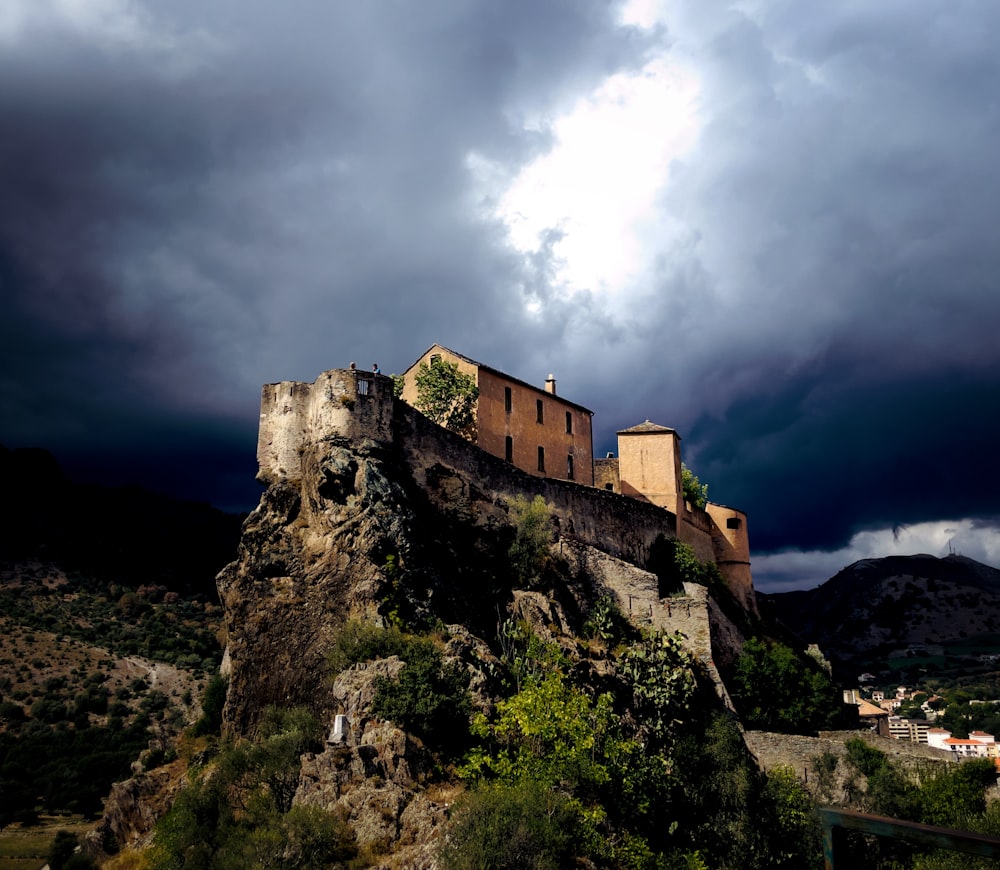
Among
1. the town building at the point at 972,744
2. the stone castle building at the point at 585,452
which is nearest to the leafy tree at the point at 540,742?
the stone castle building at the point at 585,452

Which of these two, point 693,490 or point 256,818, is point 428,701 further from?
point 693,490

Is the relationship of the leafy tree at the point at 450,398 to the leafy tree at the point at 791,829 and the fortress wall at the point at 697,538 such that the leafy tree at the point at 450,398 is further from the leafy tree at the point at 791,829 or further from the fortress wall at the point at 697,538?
the leafy tree at the point at 791,829

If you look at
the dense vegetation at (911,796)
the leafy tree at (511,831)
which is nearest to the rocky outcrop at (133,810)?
the leafy tree at (511,831)

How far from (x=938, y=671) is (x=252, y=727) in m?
151

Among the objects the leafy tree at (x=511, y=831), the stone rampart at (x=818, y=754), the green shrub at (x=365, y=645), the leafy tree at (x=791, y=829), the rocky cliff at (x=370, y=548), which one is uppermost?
the rocky cliff at (x=370, y=548)

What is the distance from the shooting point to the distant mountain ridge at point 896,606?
553 ft

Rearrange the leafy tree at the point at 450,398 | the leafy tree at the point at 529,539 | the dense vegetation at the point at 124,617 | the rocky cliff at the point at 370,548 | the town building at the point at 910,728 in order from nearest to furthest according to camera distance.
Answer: the rocky cliff at the point at 370,548, the leafy tree at the point at 529,539, the leafy tree at the point at 450,398, the dense vegetation at the point at 124,617, the town building at the point at 910,728

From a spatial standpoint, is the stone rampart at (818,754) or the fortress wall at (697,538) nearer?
the stone rampart at (818,754)

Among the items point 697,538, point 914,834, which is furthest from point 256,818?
point 697,538

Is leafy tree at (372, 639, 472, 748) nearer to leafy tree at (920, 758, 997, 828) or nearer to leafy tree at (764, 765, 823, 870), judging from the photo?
leafy tree at (764, 765, 823, 870)

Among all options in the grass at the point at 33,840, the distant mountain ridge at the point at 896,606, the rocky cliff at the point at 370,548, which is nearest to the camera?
the rocky cliff at the point at 370,548

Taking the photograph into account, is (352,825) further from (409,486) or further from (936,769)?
(936,769)

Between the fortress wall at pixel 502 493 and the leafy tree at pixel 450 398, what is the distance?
5.31 m

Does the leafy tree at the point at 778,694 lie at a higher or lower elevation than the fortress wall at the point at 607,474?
lower
